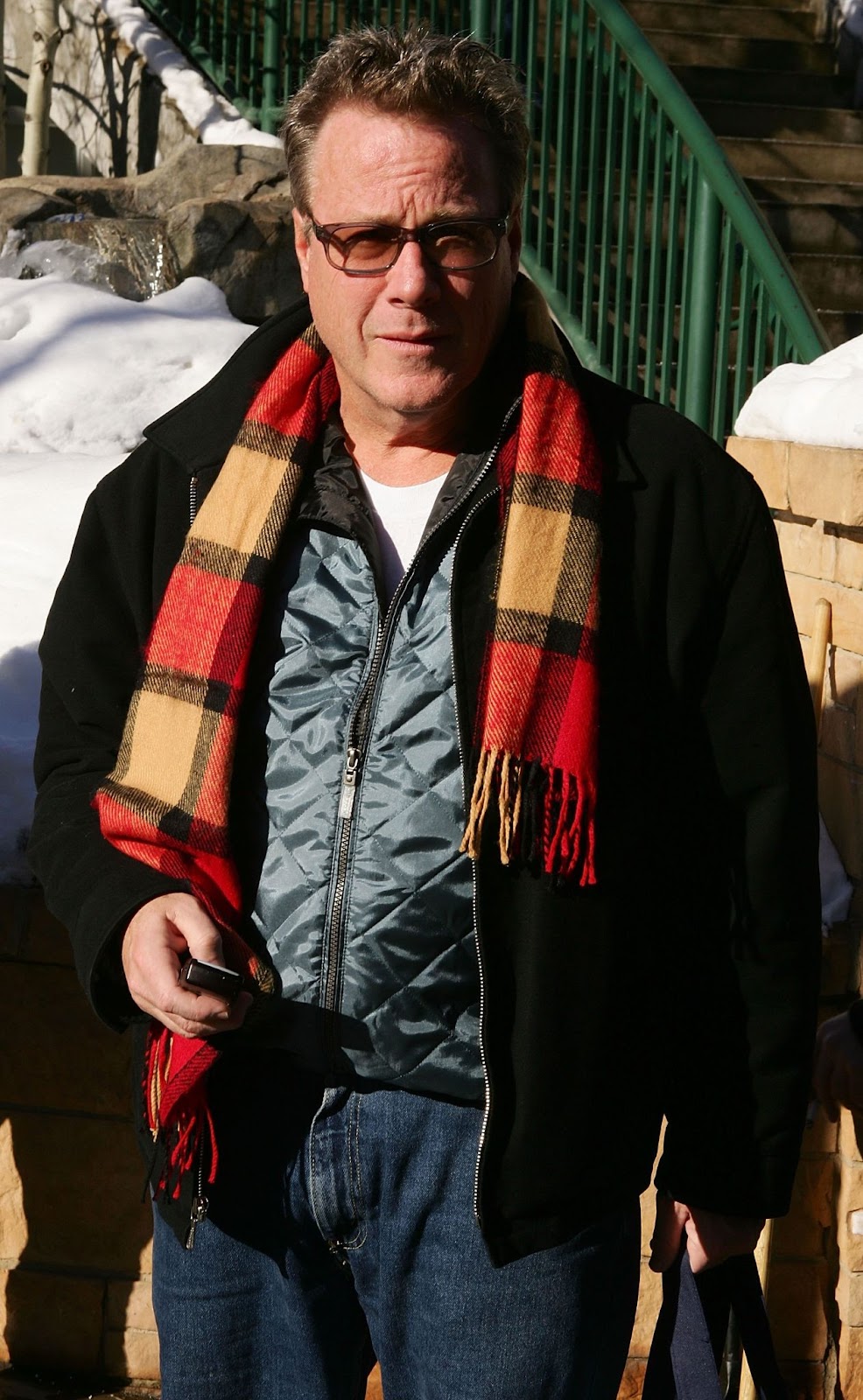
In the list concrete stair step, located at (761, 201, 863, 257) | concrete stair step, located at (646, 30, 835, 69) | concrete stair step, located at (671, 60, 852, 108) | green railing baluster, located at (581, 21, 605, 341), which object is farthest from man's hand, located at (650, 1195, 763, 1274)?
concrete stair step, located at (646, 30, 835, 69)

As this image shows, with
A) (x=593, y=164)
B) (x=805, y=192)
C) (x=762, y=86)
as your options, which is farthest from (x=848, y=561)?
(x=762, y=86)

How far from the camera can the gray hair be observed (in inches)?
68.1

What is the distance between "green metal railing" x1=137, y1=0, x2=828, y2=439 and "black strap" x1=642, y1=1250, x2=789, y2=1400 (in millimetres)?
3841

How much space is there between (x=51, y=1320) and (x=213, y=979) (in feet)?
5.53

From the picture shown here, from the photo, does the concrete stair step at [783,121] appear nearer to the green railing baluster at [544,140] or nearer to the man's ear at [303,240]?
the green railing baluster at [544,140]

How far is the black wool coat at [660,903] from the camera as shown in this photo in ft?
5.61

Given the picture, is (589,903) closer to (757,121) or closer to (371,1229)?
(371,1229)

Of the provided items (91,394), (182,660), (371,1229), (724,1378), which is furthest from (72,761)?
(91,394)

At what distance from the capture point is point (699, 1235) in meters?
1.87

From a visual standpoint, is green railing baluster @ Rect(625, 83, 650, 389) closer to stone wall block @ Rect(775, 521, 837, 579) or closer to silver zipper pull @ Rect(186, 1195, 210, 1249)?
stone wall block @ Rect(775, 521, 837, 579)

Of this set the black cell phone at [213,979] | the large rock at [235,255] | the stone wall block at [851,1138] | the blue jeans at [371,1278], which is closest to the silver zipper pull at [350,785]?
the black cell phone at [213,979]

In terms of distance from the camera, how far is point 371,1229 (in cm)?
180

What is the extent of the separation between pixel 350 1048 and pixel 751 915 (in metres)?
0.51

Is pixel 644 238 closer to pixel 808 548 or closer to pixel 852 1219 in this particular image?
pixel 808 548
